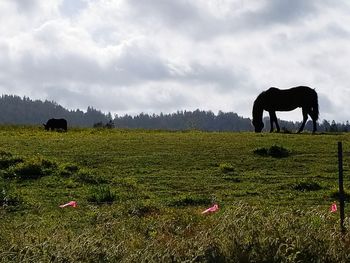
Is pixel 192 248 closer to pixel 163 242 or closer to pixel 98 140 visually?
pixel 163 242

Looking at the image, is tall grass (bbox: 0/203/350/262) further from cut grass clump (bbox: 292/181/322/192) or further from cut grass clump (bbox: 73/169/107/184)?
cut grass clump (bbox: 73/169/107/184)

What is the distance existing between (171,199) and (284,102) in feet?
72.6

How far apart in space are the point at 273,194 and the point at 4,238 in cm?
933

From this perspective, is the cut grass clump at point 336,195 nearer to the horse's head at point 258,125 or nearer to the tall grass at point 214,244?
the tall grass at point 214,244

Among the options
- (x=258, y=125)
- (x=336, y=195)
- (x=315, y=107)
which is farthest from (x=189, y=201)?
(x=315, y=107)

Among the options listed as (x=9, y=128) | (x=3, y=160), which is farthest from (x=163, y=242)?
(x=9, y=128)

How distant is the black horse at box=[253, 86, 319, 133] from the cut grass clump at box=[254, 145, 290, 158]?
12.8 metres

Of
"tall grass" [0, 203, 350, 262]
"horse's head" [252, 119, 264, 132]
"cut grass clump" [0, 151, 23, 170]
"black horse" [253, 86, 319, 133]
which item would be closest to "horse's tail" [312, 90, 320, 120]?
"black horse" [253, 86, 319, 133]

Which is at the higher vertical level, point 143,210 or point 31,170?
point 31,170

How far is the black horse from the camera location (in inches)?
1499

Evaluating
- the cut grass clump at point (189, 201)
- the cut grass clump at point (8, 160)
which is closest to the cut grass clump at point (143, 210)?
the cut grass clump at point (189, 201)

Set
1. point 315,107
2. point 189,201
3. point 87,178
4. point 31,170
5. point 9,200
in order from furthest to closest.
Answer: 1. point 315,107
2. point 31,170
3. point 87,178
4. point 189,201
5. point 9,200

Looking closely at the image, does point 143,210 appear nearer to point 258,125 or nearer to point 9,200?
point 9,200

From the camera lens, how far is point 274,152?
24.9m
